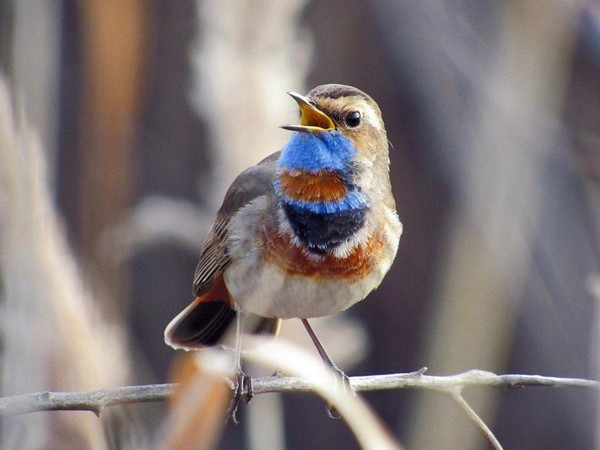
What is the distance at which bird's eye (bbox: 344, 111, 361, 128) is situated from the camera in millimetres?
3090

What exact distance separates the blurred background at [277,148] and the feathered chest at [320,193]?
0.14 m

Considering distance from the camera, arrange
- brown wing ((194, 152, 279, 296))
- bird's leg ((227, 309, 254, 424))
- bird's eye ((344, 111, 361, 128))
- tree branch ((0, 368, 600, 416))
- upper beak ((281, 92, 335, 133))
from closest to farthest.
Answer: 1. tree branch ((0, 368, 600, 416))
2. bird's leg ((227, 309, 254, 424))
3. upper beak ((281, 92, 335, 133))
4. bird's eye ((344, 111, 361, 128))
5. brown wing ((194, 152, 279, 296))

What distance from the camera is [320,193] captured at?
3.07m

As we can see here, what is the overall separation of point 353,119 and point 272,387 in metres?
1.09

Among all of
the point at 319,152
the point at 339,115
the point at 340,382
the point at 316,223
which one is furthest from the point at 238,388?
the point at 339,115

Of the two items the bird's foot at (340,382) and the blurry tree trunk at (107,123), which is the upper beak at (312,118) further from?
the bird's foot at (340,382)

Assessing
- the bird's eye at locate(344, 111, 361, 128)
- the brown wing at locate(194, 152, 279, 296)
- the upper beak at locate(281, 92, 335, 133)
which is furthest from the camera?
the brown wing at locate(194, 152, 279, 296)

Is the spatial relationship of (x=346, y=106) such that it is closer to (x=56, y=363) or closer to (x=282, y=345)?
(x=282, y=345)

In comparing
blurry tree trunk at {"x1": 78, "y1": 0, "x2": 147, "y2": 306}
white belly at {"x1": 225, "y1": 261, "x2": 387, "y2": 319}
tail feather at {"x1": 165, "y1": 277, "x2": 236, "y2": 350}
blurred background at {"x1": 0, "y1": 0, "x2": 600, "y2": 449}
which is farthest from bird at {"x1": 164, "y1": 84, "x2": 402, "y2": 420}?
blurry tree trunk at {"x1": 78, "y1": 0, "x2": 147, "y2": 306}

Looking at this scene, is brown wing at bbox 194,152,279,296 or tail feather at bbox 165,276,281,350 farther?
tail feather at bbox 165,276,281,350

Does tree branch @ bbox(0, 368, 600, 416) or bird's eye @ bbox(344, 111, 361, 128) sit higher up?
→ bird's eye @ bbox(344, 111, 361, 128)

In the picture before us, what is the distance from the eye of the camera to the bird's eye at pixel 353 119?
122 inches

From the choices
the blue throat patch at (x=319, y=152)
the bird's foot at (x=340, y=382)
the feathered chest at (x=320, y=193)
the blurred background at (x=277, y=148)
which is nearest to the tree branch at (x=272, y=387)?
the blurred background at (x=277, y=148)

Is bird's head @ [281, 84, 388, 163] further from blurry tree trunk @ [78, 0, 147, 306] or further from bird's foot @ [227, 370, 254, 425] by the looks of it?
bird's foot @ [227, 370, 254, 425]
